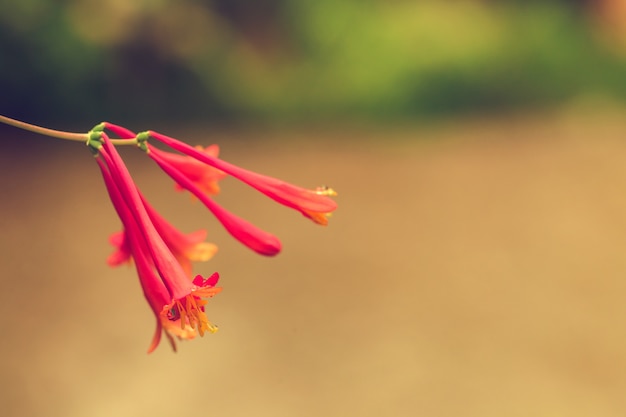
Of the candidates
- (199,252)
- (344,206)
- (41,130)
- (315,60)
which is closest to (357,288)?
(344,206)

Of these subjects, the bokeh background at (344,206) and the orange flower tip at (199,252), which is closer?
the orange flower tip at (199,252)

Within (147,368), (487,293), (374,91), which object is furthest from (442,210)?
(147,368)

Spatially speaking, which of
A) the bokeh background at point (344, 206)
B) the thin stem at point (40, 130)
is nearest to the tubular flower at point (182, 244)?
the thin stem at point (40, 130)

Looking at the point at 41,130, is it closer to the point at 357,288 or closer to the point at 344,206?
the point at 357,288

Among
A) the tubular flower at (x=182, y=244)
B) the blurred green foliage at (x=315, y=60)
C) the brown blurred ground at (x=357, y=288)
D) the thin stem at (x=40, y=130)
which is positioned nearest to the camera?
the thin stem at (x=40, y=130)

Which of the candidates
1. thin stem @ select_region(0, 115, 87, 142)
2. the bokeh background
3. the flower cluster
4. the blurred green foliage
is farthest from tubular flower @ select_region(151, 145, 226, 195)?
the blurred green foliage

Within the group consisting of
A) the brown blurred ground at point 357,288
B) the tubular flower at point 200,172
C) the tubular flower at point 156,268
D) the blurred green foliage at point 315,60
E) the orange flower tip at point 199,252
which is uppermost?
the blurred green foliage at point 315,60

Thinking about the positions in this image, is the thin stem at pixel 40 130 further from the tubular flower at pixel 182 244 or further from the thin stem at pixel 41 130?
the tubular flower at pixel 182 244

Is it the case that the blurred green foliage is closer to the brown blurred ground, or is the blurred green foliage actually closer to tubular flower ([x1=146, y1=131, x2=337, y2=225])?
the brown blurred ground
